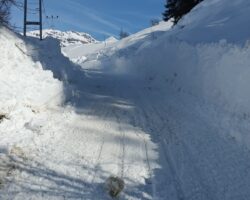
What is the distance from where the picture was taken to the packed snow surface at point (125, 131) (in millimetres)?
7148

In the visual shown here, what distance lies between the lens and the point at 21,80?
439 inches

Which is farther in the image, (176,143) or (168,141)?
(168,141)

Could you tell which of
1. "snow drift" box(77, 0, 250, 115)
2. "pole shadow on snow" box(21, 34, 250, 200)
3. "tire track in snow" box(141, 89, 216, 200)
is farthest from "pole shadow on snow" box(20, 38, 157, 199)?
"snow drift" box(77, 0, 250, 115)

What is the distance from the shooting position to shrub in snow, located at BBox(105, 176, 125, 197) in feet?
22.4

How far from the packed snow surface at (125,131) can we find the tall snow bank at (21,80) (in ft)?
0.12

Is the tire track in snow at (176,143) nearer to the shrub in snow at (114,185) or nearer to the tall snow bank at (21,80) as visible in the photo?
the shrub in snow at (114,185)

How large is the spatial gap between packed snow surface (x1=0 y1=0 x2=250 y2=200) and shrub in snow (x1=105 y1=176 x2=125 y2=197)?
0.08 m

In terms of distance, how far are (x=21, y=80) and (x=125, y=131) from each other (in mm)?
2926

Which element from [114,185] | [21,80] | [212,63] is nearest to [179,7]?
[212,63]

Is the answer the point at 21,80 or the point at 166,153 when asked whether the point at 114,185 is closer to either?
the point at 166,153

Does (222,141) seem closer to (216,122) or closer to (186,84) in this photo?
(216,122)

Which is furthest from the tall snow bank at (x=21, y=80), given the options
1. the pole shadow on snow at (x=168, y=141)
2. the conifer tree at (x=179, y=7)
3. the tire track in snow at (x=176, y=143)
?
the conifer tree at (x=179, y=7)

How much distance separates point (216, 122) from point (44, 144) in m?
4.67

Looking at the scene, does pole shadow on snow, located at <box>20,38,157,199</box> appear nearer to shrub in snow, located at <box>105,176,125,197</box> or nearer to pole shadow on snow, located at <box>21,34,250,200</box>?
pole shadow on snow, located at <box>21,34,250,200</box>
